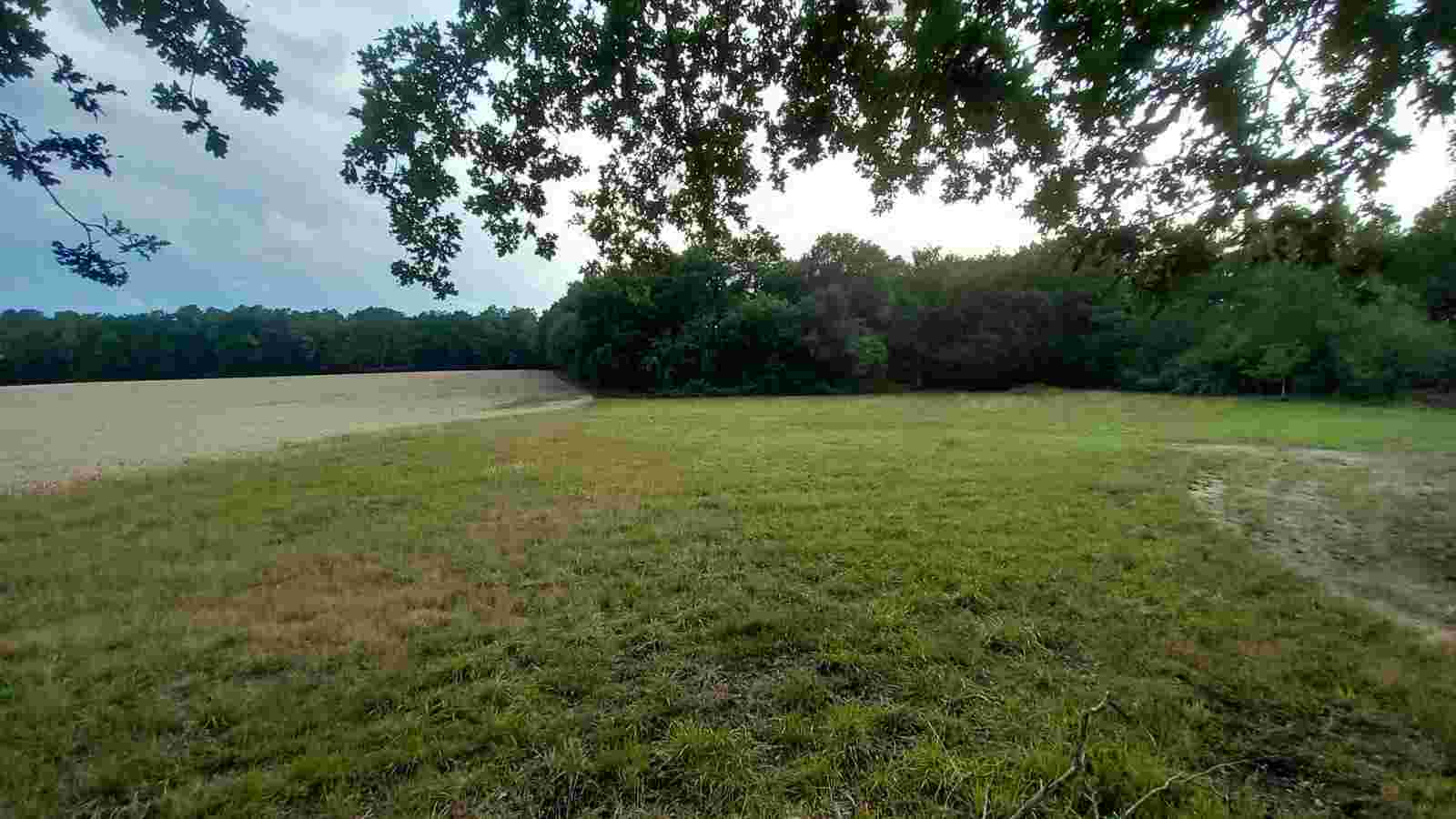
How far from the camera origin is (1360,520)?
769cm

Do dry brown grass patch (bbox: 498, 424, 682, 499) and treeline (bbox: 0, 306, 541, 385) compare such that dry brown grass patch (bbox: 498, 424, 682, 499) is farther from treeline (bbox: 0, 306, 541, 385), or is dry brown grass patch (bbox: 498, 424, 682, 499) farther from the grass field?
treeline (bbox: 0, 306, 541, 385)

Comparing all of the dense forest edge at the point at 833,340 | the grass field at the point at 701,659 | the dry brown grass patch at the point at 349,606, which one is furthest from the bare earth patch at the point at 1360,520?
Result: the dense forest edge at the point at 833,340

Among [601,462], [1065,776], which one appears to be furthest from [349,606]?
[601,462]

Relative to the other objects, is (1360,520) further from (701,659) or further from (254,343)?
(254,343)

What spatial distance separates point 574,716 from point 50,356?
2142 inches

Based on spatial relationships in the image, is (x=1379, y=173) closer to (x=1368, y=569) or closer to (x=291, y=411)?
(x=1368, y=569)

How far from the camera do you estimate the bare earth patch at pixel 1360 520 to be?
17.5ft

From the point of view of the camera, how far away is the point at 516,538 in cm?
692

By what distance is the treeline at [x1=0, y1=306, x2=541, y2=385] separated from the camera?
37.6m

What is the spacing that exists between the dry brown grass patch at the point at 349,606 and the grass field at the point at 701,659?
0.04m

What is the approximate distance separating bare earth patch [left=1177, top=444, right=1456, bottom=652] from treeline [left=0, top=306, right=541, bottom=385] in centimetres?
4569

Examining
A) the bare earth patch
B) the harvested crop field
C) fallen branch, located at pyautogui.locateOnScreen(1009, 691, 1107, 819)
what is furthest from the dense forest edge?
fallen branch, located at pyautogui.locateOnScreen(1009, 691, 1107, 819)

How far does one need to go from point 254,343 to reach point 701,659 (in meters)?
56.9

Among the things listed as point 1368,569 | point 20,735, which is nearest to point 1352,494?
point 1368,569
